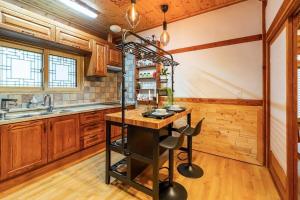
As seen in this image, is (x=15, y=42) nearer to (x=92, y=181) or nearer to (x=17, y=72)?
(x=17, y=72)

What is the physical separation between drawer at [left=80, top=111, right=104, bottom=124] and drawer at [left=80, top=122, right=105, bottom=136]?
0.27ft

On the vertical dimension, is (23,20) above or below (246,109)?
above

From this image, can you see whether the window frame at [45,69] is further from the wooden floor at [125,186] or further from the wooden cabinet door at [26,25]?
the wooden floor at [125,186]

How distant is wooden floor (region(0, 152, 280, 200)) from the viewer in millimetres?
1747

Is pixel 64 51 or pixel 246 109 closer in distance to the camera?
pixel 246 109

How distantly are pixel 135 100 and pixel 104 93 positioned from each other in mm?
874

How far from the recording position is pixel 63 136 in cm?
244

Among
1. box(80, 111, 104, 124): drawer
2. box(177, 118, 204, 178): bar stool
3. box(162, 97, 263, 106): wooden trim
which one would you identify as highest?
box(162, 97, 263, 106): wooden trim

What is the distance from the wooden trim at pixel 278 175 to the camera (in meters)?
1.67

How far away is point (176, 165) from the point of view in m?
2.47

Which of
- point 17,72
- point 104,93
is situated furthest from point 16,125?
point 104,93

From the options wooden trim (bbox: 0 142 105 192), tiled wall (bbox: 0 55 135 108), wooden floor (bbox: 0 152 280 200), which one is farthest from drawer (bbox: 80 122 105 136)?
tiled wall (bbox: 0 55 135 108)

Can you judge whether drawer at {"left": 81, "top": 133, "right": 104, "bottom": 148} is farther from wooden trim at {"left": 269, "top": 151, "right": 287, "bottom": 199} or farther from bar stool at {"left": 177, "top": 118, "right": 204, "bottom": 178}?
wooden trim at {"left": 269, "top": 151, "right": 287, "bottom": 199}

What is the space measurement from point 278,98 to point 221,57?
1.26m
